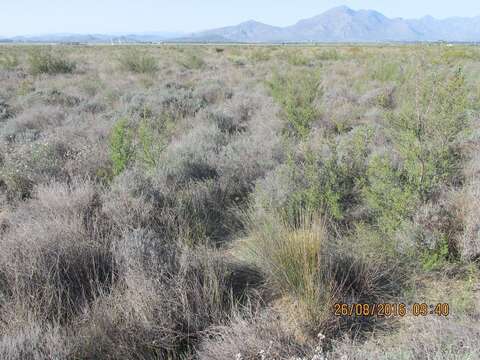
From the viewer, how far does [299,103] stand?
8586 mm

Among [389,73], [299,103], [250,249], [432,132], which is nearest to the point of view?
[250,249]

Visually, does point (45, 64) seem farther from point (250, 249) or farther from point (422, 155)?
point (422, 155)

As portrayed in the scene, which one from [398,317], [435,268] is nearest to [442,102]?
[435,268]

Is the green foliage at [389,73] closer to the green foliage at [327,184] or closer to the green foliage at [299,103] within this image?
the green foliage at [299,103]

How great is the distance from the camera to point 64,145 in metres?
7.00

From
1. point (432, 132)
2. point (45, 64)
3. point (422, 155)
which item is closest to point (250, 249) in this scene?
point (422, 155)

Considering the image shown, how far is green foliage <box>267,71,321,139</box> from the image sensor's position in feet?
24.2
